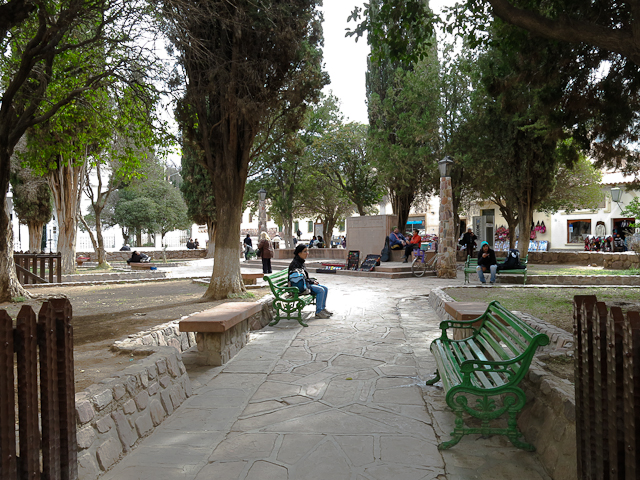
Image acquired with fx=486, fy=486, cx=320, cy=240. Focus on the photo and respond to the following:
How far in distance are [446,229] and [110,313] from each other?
36.2 ft

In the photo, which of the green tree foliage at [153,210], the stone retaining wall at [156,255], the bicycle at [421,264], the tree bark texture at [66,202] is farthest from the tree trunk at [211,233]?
the bicycle at [421,264]

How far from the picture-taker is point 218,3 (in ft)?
27.8

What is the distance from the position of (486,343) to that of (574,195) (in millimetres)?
28140

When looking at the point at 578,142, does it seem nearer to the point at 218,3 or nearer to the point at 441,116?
the point at 218,3

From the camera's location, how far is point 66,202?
17750 millimetres

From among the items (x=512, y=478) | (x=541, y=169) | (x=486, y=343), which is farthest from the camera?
(x=541, y=169)

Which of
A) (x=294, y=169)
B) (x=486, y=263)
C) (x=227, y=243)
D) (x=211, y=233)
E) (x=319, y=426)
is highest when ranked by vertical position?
(x=294, y=169)

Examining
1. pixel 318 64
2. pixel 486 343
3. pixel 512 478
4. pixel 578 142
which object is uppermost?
pixel 318 64

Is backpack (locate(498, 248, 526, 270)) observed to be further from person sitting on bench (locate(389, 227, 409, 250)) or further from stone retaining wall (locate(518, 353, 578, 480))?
stone retaining wall (locate(518, 353, 578, 480))

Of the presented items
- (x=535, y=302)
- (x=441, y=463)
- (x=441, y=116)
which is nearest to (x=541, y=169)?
(x=441, y=116)

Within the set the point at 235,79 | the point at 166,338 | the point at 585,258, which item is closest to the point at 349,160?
the point at 585,258

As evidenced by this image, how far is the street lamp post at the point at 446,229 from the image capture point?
15.7 m

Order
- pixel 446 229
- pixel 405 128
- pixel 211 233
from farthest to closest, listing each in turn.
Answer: pixel 211 233 → pixel 405 128 → pixel 446 229

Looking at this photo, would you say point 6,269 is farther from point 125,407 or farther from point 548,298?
point 548,298
